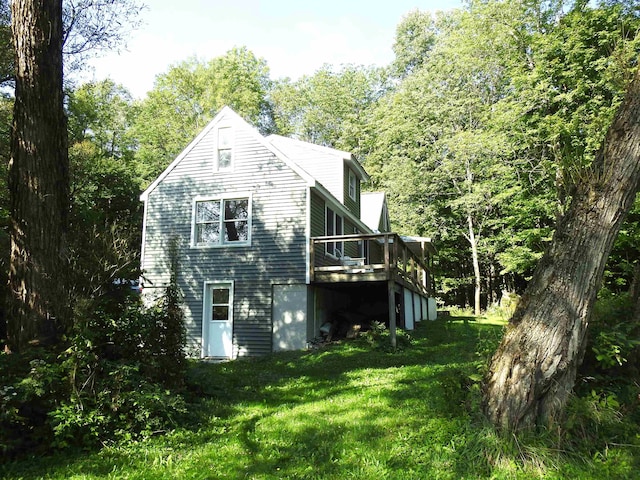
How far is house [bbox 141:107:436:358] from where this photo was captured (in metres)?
13.5

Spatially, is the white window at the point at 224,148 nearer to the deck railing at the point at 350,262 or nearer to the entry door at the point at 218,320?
the entry door at the point at 218,320

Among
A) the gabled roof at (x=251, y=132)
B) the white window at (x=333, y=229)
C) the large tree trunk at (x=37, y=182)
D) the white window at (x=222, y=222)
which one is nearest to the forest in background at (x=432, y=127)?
the large tree trunk at (x=37, y=182)

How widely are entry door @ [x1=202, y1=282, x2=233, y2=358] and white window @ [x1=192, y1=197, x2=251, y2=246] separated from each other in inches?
56.3

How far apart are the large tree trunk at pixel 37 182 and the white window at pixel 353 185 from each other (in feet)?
43.8

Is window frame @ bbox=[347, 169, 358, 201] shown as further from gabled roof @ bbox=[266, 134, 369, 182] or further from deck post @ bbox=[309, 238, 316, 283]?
deck post @ bbox=[309, 238, 316, 283]

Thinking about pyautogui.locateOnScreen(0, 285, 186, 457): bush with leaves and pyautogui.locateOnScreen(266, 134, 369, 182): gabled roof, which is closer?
pyautogui.locateOnScreen(0, 285, 186, 457): bush with leaves

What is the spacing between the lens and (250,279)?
46.1 feet

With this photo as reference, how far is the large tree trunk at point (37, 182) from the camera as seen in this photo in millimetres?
5836

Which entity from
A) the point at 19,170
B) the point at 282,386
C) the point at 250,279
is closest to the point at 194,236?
the point at 250,279

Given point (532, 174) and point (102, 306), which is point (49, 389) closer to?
point (102, 306)

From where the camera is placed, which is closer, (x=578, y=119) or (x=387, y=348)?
(x=387, y=348)

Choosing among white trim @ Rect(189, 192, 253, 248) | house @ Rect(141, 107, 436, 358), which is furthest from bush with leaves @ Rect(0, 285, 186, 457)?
white trim @ Rect(189, 192, 253, 248)

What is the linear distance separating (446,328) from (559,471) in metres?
12.5

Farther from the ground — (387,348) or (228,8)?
(228,8)
